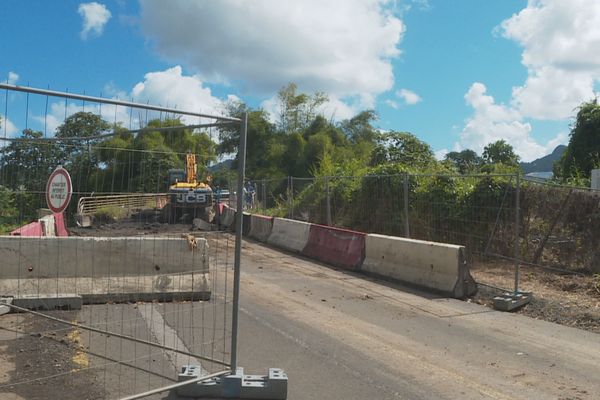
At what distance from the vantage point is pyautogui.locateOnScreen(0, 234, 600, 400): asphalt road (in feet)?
16.8

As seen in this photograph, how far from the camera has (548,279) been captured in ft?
36.5

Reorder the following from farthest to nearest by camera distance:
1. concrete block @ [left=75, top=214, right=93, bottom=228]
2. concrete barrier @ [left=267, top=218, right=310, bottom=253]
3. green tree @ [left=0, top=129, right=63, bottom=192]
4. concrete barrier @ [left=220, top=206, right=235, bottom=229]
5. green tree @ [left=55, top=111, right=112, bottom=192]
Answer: concrete barrier @ [left=220, top=206, right=235, bottom=229] < concrete barrier @ [left=267, top=218, right=310, bottom=253] < concrete block @ [left=75, top=214, right=93, bottom=228] < green tree @ [left=0, top=129, right=63, bottom=192] < green tree @ [left=55, top=111, right=112, bottom=192]

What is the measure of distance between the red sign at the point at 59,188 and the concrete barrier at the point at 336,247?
6.67m

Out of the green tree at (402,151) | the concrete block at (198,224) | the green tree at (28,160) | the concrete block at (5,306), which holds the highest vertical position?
the green tree at (402,151)

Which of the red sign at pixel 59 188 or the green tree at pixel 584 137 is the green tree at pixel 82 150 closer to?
the red sign at pixel 59 188

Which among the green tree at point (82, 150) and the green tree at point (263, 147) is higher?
the green tree at point (263, 147)

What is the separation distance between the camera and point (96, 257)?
28.6 ft

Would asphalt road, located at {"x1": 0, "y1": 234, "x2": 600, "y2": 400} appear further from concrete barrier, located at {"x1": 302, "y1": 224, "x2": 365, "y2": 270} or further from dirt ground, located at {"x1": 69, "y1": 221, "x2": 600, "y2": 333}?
concrete barrier, located at {"x1": 302, "y1": 224, "x2": 365, "y2": 270}

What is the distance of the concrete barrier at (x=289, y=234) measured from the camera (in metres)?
15.5

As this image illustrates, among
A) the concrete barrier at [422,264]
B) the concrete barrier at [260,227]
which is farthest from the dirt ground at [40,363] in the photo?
the concrete barrier at [260,227]

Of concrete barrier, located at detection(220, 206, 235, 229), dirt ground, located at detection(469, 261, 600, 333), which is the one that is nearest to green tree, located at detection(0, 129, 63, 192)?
dirt ground, located at detection(469, 261, 600, 333)

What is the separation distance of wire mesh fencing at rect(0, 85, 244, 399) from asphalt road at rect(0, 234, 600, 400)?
0.04m

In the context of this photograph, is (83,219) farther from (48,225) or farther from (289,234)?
(289,234)

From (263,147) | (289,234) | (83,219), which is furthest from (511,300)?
(263,147)
